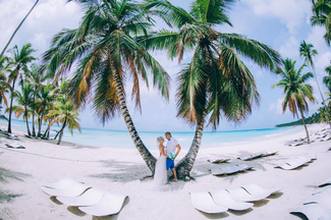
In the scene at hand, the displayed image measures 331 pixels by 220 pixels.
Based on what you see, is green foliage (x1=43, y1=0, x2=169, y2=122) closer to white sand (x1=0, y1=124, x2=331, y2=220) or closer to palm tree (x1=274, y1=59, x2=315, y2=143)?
white sand (x1=0, y1=124, x2=331, y2=220)

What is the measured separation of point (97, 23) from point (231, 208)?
780 cm

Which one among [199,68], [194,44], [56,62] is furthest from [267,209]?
[56,62]

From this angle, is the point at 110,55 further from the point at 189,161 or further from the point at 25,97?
the point at 25,97

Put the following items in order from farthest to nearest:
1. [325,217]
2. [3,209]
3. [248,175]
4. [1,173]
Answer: [248,175], [1,173], [3,209], [325,217]

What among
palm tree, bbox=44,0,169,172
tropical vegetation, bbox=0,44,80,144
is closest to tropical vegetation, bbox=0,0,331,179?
palm tree, bbox=44,0,169,172

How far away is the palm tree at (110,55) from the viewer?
9.77 m

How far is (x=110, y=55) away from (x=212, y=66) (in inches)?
150

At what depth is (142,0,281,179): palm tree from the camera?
9758 millimetres

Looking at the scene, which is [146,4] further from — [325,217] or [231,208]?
[325,217]

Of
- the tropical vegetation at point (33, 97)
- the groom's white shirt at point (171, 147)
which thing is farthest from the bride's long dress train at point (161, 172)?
the tropical vegetation at point (33, 97)

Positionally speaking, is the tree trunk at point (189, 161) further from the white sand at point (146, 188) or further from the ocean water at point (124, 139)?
the ocean water at point (124, 139)

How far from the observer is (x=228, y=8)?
11172 millimetres

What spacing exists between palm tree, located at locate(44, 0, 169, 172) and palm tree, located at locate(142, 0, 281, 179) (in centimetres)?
89

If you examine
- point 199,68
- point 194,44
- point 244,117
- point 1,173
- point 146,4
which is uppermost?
point 146,4
